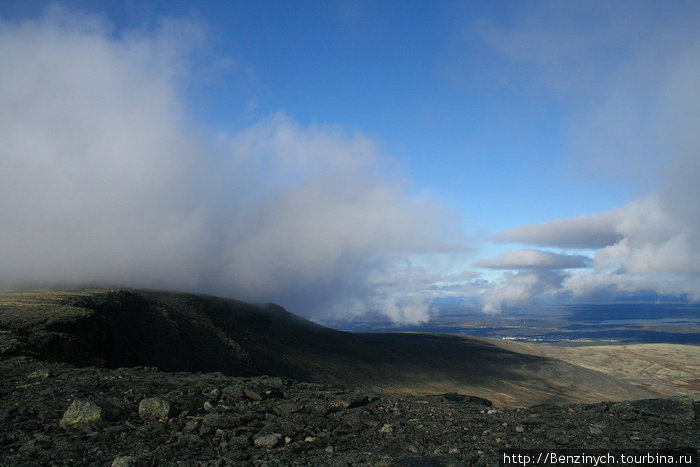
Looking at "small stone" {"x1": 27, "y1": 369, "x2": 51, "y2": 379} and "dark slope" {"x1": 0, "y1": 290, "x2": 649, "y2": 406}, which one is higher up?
"small stone" {"x1": 27, "y1": 369, "x2": 51, "y2": 379}

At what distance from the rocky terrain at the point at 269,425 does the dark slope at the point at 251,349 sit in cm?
892

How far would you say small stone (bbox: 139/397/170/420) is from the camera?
952 centimetres

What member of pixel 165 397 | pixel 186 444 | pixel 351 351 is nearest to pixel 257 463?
pixel 186 444

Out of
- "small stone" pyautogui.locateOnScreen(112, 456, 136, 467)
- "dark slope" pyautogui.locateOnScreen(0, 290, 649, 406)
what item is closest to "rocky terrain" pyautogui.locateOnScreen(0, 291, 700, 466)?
"small stone" pyautogui.locateOnScreen(112, 456, 136, 467)

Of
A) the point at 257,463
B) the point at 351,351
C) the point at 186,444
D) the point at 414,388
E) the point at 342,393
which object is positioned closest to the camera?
the point at 257,463

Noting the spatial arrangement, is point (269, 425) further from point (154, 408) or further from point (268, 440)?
point (154, 408)

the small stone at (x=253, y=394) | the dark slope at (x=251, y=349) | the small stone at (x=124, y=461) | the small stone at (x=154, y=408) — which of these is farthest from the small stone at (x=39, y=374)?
the small stone at (x=124, y=461)

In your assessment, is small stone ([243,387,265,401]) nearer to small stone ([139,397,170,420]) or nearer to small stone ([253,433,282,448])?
small stone ([139,397,170,420])

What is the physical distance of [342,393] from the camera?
42.5 feet

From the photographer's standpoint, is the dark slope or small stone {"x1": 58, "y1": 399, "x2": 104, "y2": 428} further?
the dark slope

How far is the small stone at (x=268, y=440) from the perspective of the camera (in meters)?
8.55

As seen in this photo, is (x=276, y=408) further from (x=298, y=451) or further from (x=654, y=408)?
(x=654, y=408)

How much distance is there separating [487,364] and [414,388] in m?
33.7

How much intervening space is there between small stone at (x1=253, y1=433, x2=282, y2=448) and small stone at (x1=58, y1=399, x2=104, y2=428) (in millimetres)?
3319
